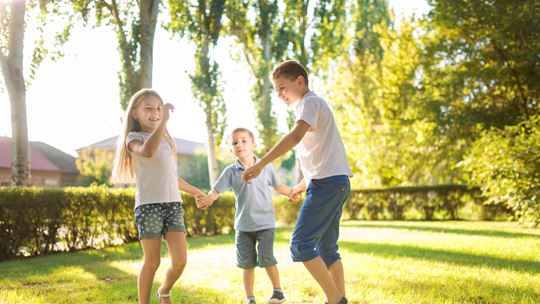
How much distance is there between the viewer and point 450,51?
1688 centimetres

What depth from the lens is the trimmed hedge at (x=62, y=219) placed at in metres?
9.23

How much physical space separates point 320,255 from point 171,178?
1.32 metres

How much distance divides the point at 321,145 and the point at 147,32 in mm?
10851

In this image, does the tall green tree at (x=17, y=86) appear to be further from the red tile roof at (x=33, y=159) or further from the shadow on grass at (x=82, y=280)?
the red tile roof at (x=33, y=159)

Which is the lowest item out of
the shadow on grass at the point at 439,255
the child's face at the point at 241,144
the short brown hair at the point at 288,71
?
the shadow on grass at the point at 439,255

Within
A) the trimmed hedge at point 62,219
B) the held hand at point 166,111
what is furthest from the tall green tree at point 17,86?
the held hand at point 166,111

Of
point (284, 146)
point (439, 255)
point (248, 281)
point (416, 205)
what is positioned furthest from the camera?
point (416, 205)

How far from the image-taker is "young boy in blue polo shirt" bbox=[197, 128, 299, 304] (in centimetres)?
480

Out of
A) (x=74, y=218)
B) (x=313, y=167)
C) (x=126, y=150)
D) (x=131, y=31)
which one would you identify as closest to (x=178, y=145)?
(x=131, y=31)

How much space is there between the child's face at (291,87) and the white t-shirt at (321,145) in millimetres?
85

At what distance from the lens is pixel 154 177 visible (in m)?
4.06

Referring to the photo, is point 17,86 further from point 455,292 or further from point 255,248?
point 455,292

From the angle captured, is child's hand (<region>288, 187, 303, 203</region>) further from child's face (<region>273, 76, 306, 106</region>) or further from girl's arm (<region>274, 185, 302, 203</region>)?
child's face (<region>273, 76, 306, 106</region>)

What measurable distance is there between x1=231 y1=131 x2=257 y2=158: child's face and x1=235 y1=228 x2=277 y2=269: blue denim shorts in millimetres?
735
